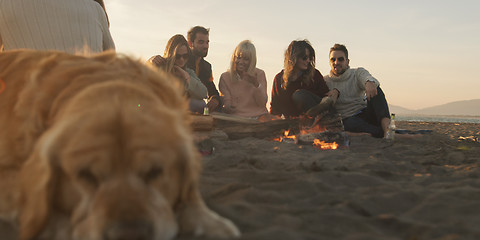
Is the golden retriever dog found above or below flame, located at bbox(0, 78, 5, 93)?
below

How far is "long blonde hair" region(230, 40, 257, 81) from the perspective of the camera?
7.77 meters

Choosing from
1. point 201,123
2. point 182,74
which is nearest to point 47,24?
point 201,123

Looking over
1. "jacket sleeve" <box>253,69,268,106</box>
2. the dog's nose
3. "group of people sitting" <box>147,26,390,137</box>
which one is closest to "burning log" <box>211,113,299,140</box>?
"group of people sitting" <box>147,26,390,137</box>

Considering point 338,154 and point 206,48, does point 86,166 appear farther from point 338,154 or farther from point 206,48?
point 206,48

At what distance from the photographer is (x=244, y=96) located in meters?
8.12

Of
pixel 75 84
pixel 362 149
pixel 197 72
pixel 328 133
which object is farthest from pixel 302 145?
pixel 75 84

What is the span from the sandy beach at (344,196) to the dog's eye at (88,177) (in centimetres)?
85

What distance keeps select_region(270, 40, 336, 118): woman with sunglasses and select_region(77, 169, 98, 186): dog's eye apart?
224 inches

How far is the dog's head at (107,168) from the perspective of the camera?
165cm

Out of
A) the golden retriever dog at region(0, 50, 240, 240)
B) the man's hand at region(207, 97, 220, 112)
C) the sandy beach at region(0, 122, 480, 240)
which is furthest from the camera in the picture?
the man's hand at region(207, 97, 220, 112)

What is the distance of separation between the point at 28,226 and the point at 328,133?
4910 mm

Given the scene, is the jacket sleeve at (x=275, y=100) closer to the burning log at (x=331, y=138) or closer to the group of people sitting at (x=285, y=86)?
the group of people sitting at (x=285, y=86)

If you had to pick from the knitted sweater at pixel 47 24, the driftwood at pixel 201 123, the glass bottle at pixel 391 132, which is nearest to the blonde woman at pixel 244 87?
the glass bottle at pixel 391 132

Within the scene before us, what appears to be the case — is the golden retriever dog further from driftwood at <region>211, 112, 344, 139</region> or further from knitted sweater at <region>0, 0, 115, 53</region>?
driftwood at <region>211, 112, 344, 139</region>
